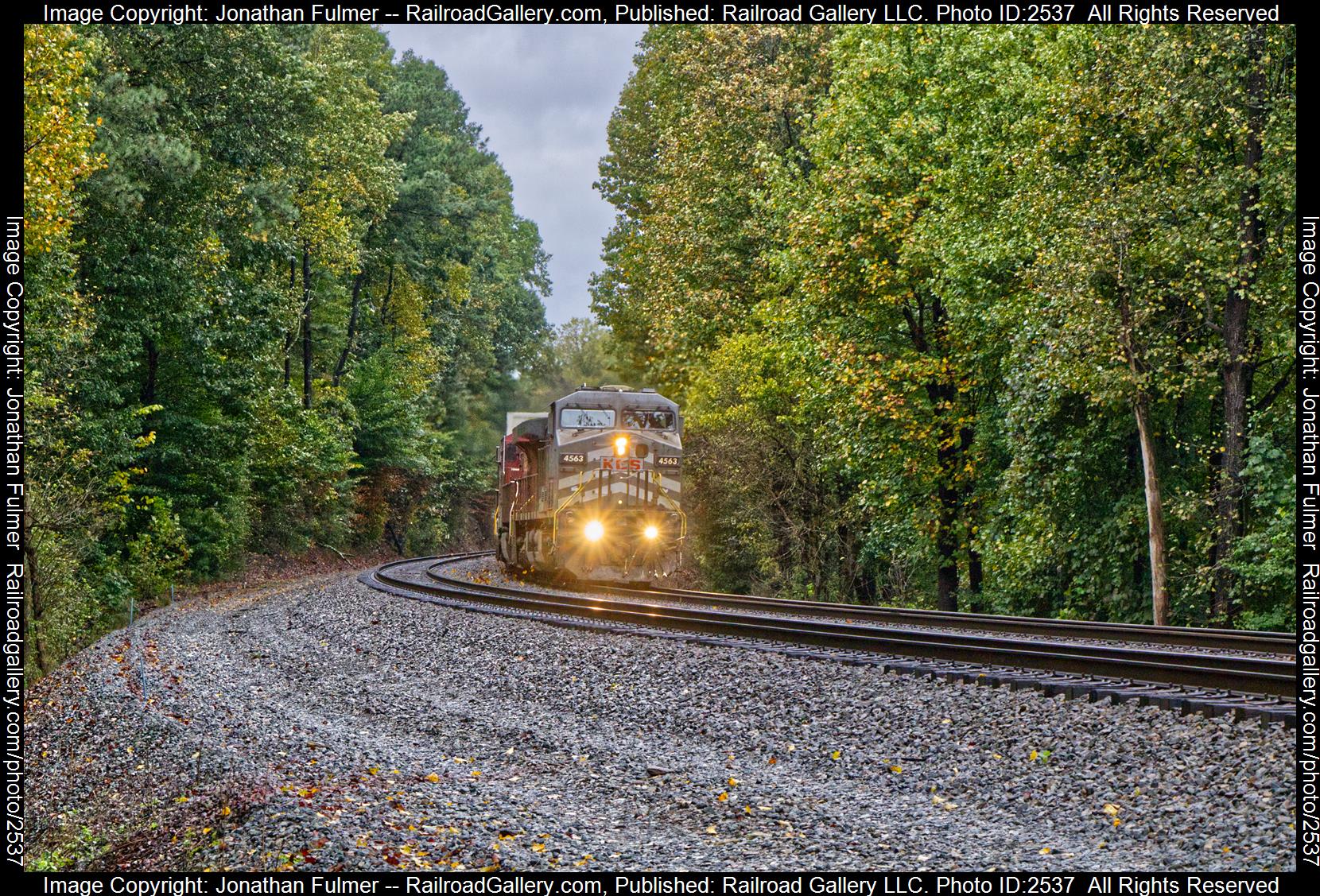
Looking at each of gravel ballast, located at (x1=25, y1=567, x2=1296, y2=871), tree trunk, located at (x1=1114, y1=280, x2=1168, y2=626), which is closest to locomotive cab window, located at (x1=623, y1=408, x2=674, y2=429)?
tree trunk, located at (x1=1114, y1=280, x2=1168, y2=626)

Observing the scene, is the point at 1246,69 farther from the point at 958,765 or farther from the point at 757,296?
the point at 757,296

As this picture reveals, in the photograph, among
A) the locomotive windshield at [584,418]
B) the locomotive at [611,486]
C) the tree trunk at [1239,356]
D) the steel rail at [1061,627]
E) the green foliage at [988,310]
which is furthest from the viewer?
the locomotive windshield at [584,418]

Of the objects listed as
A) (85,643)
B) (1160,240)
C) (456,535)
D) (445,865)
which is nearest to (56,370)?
(85,643)

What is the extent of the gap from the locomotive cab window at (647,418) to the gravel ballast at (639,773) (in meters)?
10.5

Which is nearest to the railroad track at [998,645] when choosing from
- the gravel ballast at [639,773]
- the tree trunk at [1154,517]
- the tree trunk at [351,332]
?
the gravel ballast at [639,773]

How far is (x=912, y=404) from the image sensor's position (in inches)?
886

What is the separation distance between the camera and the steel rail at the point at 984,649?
820 centimetres

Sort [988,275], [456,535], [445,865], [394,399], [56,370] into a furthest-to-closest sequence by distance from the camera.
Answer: [456,535]
[394,399]
[988,275]
[56,370]
[445,865]

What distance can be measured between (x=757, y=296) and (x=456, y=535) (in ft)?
111

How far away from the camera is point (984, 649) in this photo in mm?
10086

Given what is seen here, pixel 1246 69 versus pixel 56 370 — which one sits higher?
pixel 1246 69

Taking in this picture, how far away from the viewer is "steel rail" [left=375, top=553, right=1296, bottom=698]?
820 centimetres

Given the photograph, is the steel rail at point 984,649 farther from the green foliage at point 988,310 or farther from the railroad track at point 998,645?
the green foliage at point 988,310

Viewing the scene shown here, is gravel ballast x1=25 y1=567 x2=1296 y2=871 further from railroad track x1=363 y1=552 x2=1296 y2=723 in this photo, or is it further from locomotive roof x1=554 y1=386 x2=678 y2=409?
locomotive roof x1=554 y1=386 x2=678 y2=409
